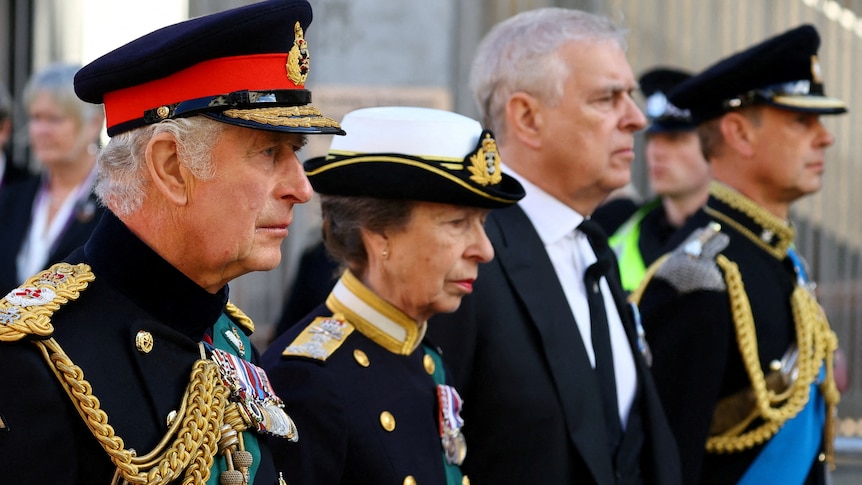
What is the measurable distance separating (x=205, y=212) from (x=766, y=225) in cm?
266

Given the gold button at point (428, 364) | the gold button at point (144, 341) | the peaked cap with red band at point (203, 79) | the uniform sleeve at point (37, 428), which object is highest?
the peaked cap with red band at point (203, 79)

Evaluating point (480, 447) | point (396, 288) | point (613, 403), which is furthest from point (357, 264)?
point (613, 403)

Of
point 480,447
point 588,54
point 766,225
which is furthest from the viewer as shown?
point 766,225

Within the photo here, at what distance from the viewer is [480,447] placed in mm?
3570

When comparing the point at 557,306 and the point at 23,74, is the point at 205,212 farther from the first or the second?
the point at 23,74

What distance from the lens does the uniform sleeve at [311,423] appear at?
2.90 m

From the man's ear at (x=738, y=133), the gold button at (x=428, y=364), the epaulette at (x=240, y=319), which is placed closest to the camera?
the epaulette at (x=240, y=319)

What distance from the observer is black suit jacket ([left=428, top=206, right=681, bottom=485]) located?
11.7ft

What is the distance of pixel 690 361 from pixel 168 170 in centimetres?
233

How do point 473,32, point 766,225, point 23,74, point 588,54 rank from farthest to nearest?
1. point 23,74
2. point 473,32
3. point 766,225
4. point 588,54

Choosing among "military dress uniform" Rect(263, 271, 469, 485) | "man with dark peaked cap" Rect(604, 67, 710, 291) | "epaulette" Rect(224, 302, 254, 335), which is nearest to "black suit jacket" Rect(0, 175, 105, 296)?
"man with dark peaked cap" Rect(604, 67, 710, 291)

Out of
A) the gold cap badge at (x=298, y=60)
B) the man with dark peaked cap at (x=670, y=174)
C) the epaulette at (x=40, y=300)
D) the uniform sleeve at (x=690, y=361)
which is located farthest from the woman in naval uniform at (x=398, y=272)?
the man with dark peaked cap at (x=670, y=174)

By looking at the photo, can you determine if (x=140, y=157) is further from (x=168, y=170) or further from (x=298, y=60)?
(x=298, y=60)

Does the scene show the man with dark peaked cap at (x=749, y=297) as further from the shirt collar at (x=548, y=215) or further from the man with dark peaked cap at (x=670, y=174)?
the man with dark peaked cap at (x=670, y=174)
